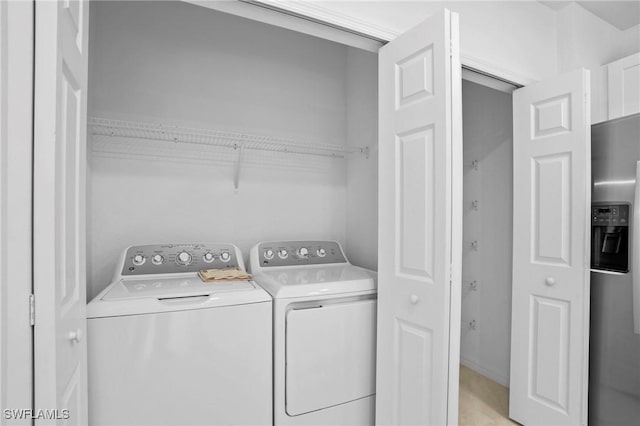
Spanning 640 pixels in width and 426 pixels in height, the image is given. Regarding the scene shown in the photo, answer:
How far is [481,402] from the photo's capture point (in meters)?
2.32

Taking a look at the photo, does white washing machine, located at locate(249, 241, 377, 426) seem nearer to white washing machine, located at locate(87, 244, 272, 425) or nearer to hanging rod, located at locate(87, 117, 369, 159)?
white washing machine, located at locate(87, 244, 272, 425)

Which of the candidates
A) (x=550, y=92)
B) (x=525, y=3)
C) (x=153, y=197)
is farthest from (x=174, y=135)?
(x=525, y=3)

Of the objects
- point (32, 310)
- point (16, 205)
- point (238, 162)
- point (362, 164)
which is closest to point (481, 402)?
point (362, 164)

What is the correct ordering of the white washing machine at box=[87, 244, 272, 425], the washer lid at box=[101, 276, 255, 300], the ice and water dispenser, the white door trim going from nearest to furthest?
1. the white door trim
2. the white washing machine at box=[87, 244, 272, 425]
3. the washer lid at box=[101, 276, 255, 300]
4. the ice and water dispenser

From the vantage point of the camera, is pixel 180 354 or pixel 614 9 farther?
pixel 614 9

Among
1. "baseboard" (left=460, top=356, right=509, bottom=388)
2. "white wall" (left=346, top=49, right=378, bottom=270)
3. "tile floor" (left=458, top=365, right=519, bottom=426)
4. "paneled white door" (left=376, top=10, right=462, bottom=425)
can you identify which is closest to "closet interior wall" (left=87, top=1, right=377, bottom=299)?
"white wall" (left=346, top=49, right=378, bottom=270)

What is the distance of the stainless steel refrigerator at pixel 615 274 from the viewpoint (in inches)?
65.1

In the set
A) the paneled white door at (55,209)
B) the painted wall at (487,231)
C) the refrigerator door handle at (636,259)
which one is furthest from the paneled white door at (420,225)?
the painted wall at (487,231)

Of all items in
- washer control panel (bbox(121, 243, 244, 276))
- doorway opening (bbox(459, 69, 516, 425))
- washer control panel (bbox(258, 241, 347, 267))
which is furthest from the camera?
doorway opening (bbox(459, 69, 516, 425))

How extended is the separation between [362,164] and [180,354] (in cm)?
187

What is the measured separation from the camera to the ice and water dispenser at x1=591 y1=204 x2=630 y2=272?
1.72 m

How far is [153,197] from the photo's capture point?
2.20 m

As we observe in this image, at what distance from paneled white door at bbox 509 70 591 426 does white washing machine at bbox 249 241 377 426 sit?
99cm

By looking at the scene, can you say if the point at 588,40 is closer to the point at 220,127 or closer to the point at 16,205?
the point at 220,127
